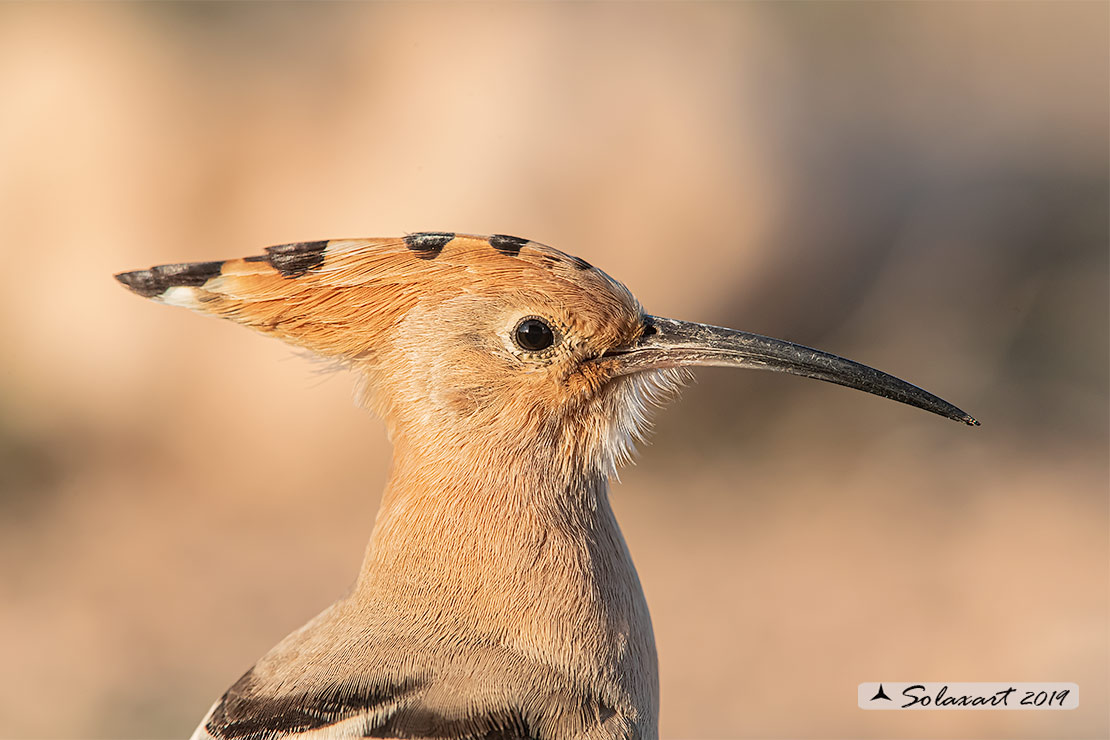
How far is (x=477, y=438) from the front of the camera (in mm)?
1944

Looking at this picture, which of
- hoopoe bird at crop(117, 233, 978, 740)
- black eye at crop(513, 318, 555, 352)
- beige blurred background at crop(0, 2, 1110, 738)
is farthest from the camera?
beige blurred background at crop(0, 2, 1110, 738)

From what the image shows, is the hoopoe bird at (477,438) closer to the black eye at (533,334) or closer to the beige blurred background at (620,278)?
the black eye at (533,334)

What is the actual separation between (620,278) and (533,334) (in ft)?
9.93

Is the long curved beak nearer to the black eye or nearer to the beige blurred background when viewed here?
the black eye

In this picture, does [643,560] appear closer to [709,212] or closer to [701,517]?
[701,517]

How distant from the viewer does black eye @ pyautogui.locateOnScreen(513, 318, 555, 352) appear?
6.32 feet

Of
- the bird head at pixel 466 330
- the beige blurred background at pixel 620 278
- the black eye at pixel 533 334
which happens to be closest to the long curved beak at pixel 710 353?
the bird head at pixel 466 330

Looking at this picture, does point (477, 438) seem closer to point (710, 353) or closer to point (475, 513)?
point (475, 513)

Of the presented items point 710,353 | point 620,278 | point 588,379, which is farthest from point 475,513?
point 620,278

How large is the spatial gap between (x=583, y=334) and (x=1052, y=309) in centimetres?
473

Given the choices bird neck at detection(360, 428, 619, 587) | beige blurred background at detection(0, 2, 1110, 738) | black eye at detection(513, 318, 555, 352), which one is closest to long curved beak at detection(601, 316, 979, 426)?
black eye at detection(513, 318, 555, 352)

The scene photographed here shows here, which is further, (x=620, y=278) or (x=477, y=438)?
(x=620, y=278)

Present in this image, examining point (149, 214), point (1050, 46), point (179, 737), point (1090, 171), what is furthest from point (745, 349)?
point (1050, 46)

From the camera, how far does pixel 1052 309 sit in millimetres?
5812
